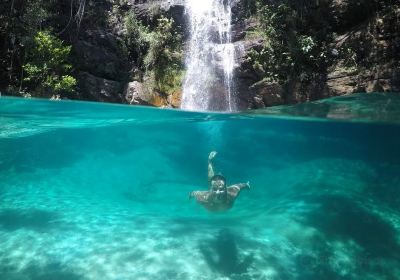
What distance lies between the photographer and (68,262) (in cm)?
554

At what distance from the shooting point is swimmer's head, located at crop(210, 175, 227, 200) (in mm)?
8295

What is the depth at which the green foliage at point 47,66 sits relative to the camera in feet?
61.9

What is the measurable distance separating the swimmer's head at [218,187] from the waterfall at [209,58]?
11.4m

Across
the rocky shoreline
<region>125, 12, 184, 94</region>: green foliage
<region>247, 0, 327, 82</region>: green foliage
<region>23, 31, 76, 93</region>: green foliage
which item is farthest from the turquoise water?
<region>125, 12, 184, 94</region>: green foliage

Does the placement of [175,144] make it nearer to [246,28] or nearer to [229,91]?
[229,91]

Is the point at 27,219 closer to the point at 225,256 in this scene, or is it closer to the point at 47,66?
the point at 225,256

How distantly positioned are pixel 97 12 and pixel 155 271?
20798 millimetres

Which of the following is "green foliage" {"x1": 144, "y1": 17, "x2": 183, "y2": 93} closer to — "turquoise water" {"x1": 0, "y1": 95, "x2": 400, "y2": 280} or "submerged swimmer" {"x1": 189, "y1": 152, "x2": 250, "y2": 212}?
"turquoise water" {"x1": 0, "y1": 95, "x2": 400, "y2": 280}

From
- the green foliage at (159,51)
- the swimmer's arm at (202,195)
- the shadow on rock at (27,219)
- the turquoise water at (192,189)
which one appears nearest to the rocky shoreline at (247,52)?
the green foliage at (159,51)

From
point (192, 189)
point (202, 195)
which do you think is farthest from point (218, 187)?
point (192, 189)

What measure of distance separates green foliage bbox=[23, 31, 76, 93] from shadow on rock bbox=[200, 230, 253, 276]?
14.8 m

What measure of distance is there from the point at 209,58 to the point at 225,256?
16.8 m

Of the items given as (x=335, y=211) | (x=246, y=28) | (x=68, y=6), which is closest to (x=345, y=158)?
(x=335, y=211)

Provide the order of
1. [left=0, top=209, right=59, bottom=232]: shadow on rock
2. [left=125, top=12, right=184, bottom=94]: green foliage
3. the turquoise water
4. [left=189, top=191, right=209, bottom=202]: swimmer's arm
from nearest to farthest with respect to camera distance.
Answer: the turquoise water
[left=0, top=209, right=59, bottom=232]: shadow on rock
[left=189, top=191, right=209, bottom=202]: swimmer's arm
[left=125, top=12, right=184, bottom=94]: green foliage
